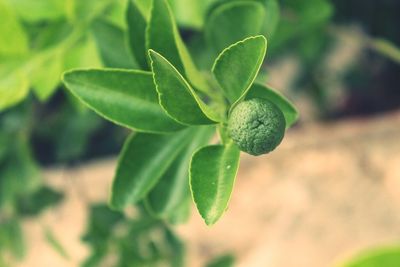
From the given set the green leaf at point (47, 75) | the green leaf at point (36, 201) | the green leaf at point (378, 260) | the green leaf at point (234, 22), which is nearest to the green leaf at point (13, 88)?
the green leaf at point (47, 75)

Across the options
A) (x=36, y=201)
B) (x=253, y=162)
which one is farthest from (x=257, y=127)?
(x=253, y=162)

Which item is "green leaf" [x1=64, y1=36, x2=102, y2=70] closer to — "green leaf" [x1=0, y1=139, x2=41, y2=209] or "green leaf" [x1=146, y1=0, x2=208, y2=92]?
"green leaf" [x1=146, y1=0, x2=208, y2=92]

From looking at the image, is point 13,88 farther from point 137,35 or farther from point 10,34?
point 137,35

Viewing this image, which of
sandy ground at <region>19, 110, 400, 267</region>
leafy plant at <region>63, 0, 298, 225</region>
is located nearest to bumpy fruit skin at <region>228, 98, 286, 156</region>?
leafy plant at <region>63, 0, 298, 225</region>

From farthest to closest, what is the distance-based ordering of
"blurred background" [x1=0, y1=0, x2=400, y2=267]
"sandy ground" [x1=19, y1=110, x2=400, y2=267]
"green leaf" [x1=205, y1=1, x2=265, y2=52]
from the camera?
"sandy ground" [x1=19, y1=110, x2=400, y2=267], "blurred background" [x1=0, y1=0, x2=400, y2=267], "green leaf" [x1=205, y1=1, x2=265, y2=52]

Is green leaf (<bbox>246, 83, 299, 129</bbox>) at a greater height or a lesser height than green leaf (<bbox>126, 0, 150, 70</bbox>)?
lesser

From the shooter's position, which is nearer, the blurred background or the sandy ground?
the blurred background

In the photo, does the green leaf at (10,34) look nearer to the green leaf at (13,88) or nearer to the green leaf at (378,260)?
the green leaf at (13,88)
